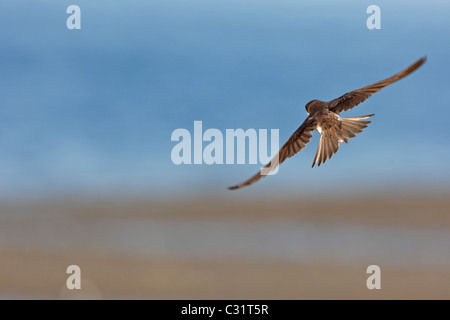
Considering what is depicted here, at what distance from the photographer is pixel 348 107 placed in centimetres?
521

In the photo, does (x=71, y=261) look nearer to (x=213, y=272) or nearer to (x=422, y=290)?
(x=213, y=272)

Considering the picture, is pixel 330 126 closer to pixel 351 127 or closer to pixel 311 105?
pixel 351 127

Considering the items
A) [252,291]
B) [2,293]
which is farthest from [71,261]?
[252,291]

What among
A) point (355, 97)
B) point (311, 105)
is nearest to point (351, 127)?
point (355, 97)

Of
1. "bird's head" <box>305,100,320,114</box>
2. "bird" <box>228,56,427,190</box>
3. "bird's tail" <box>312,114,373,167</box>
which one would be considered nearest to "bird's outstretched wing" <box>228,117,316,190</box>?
"bird" <box>228,56,427,190</box>

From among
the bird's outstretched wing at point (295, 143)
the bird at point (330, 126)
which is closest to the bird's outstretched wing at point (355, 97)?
the bird at point (330, 126)

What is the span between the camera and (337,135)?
5.17 metres

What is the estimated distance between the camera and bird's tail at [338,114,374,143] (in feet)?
16.9

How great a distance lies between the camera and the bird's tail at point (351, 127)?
16.9 feet

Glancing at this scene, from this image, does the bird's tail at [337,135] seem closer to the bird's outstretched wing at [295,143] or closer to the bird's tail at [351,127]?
the bird's tail at [351,127]

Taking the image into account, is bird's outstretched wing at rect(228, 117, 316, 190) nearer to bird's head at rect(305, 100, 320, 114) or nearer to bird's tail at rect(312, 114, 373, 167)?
bird's tail at rect(312, 114, 373, 167)

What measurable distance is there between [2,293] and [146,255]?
256cm

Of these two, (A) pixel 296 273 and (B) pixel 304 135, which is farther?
(A) pixel 296 273

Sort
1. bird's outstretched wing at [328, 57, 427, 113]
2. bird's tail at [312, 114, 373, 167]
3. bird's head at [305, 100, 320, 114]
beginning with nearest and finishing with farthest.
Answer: bird's outstretched wing at [328, 57, 427, 113] → bird's tail at [312, 114, 373, 167] → bird's head at [305, 100, 320, 114]
